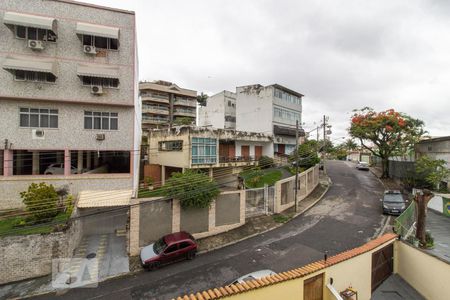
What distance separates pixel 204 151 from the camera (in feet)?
74.4

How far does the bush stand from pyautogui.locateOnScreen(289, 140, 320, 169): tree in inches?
148

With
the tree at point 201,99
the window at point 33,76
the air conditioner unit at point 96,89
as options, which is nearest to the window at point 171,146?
the air conditioner unit at point 96,89

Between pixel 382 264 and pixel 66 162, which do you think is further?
pixel 66 162

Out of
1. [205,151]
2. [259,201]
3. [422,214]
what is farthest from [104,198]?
[422,214]

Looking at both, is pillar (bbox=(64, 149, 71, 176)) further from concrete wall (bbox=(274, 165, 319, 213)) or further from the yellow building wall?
the yellow building wall

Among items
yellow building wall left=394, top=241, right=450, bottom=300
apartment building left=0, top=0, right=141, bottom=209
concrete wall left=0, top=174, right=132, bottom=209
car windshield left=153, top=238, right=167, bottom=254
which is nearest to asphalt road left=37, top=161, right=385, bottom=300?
car windshield left=153, top=238, right=167, bottom=254

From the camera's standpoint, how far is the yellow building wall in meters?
7.93

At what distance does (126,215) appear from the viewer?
16.6 meters

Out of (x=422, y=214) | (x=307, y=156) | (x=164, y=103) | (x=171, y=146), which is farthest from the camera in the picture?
(x=164, y=103)

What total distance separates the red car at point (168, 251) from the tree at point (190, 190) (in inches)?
86.1

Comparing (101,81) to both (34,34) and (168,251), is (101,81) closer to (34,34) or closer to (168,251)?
(34,34)

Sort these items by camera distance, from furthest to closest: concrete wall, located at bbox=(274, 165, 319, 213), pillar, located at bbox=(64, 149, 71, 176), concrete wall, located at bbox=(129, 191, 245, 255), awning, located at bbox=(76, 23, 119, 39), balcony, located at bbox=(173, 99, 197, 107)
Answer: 1. balcony, located at bbox=(173, 99, 197, 107)
2. concrete wall, located at bbox=(274, 165, 319, 213)
3. pillar, located at bbox=(64, 149, 71, 176)
4. awning, located at bbox=(76, 23, 119, 39)
5. concrete wall, located at bbox=(129, 191, 245, 255)

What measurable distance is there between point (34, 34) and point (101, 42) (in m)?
4.11

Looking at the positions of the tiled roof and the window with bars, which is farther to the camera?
the window with bars
